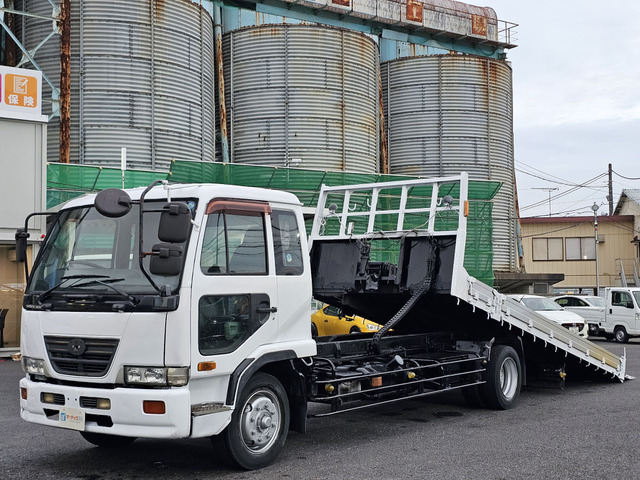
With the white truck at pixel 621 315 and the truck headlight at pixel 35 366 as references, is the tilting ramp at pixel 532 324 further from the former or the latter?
the white truck at pixel 621 315

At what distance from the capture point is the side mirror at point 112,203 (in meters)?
6.20

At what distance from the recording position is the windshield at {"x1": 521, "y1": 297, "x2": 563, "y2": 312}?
23656 mm

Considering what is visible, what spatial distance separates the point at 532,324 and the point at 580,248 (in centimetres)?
4612

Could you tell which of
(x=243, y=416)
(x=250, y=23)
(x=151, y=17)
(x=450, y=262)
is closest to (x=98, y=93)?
(x=151, y=17)

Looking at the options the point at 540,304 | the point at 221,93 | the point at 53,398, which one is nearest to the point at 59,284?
the point at 53,398

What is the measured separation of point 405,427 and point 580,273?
48.5 meters

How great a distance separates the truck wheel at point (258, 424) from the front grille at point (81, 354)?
4.15ft

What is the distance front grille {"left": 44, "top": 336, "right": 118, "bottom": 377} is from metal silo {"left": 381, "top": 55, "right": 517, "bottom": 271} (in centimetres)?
2928

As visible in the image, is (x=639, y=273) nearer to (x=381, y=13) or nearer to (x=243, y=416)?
(x=381, y=13)

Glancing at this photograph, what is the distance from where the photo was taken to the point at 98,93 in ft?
83.3

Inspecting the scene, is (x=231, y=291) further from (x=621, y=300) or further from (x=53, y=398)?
(x=621, y=300)

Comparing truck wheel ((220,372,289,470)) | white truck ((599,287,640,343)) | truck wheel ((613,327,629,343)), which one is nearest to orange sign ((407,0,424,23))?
white truck ((599,287,640,343))

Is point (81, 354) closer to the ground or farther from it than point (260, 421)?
farther from it

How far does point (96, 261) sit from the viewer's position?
6887 mm
